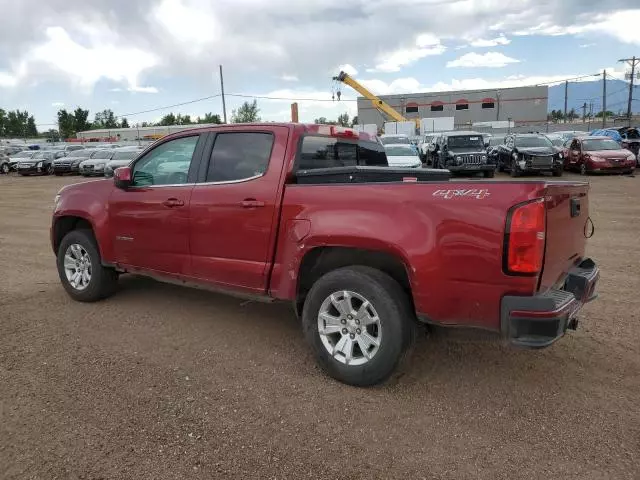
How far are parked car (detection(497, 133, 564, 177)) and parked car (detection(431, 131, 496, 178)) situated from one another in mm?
967

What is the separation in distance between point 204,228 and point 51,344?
1669 millimetres

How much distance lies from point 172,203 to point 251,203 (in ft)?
3.17

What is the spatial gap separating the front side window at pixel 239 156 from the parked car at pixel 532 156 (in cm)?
1792

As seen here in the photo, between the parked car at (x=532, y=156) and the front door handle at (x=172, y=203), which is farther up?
the front door handle at (x=172, y=203)

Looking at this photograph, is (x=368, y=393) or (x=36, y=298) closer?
(x=368, y=393)

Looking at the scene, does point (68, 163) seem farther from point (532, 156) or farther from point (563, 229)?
point (563, 229)

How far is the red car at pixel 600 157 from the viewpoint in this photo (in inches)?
802

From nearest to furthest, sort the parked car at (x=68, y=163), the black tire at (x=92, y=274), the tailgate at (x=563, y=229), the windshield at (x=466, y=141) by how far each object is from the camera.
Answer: the tailgate at (x=563, y=229) → the black tire at (x=92, y=274) → the windshield at (x=466, y=141) → the parked car at (x=68, y=163)

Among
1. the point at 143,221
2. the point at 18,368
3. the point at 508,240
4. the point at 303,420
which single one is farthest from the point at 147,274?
the point at 508,240

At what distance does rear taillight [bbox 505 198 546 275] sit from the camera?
2986 millimetres

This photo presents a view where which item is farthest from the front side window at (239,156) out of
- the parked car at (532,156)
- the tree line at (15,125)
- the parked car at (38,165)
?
the tree line at (15,125)

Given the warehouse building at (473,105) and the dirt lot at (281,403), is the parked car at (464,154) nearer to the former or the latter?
the dirt lot at (281,403)

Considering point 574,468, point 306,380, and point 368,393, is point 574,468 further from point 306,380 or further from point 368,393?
point 306,380

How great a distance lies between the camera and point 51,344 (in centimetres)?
459
